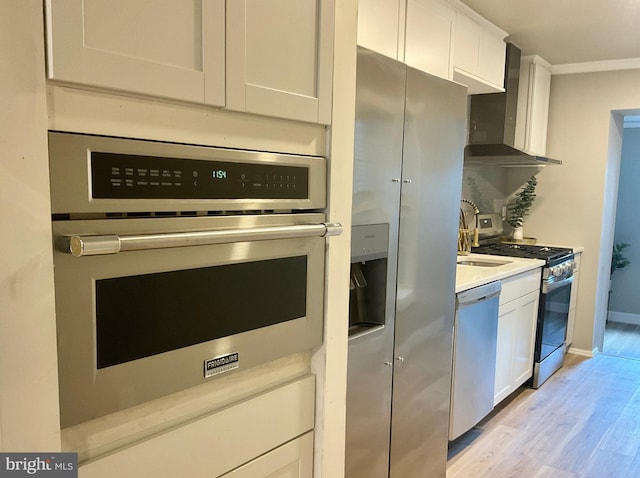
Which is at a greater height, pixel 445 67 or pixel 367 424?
pixel 445 67

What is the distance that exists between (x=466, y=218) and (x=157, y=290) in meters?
3.52

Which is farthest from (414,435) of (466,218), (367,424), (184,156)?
(466,218)

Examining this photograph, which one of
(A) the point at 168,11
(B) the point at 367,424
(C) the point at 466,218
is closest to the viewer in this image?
(A) the point at 168,11

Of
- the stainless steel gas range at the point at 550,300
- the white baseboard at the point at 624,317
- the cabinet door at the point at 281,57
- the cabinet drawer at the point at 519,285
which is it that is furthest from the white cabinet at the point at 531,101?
the cabinet door at the point at 281,57

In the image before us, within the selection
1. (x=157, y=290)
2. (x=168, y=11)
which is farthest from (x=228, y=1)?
(x=157, y=290)

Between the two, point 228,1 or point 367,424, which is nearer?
point 228,1

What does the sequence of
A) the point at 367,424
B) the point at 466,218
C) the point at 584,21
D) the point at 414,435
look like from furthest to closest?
the point at 466,218 → the point at 584,21 → the point at 414,435 → the point at 367,424

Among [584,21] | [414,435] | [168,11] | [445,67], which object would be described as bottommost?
[414,435]

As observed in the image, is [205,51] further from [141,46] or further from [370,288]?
[370,288]

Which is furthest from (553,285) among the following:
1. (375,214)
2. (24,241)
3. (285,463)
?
(24,241)

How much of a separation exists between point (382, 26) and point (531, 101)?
100 inches

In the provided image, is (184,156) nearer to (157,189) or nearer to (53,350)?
(157,189)

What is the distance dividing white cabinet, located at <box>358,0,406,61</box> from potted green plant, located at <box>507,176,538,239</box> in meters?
2.84

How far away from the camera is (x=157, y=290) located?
3.25 feet
